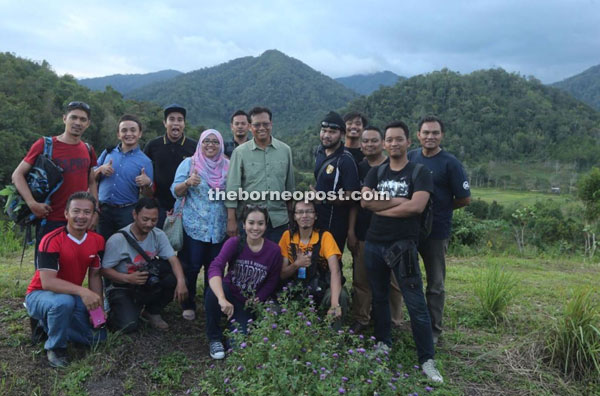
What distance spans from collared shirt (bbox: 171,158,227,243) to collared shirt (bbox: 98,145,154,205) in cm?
41

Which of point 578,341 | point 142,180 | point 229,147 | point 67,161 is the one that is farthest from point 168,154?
point 578,341

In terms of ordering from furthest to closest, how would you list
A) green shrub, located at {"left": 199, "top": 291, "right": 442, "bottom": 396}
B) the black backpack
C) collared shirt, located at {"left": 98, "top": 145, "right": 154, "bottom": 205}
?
collared shirt, located at {"left": 98, "top": 145, "right": 154, "bottom": 205} → the black backpack → green shrub, located at {"left": 199, "top": 291, "right": 442, "bottom": 396}

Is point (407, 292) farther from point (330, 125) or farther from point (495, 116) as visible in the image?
point (495, 116)

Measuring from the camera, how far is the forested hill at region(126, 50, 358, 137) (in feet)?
284

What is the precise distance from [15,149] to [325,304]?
91.1 feet

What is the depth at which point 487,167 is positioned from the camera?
6481 centimetres

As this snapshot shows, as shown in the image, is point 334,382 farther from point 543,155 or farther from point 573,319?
point 543,155

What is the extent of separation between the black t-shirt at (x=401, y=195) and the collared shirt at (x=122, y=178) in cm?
241

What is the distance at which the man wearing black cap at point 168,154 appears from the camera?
4363mm

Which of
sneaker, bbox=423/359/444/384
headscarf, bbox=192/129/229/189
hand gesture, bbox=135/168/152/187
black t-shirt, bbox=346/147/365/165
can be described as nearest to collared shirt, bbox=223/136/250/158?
headscarf, bbox=192/129/229/189

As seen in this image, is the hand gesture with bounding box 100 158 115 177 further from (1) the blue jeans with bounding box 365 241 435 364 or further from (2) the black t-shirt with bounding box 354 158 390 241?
(1) the blue jeans with bounding box 365 241 435 364

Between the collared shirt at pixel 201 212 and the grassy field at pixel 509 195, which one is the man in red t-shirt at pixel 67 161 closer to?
the collared shirt at pixel 201 212

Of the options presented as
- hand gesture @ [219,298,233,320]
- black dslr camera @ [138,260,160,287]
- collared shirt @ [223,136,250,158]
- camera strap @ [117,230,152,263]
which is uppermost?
collared shirt @ [223,136,250,158]

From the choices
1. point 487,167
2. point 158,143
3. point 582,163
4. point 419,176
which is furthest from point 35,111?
point 582,163
